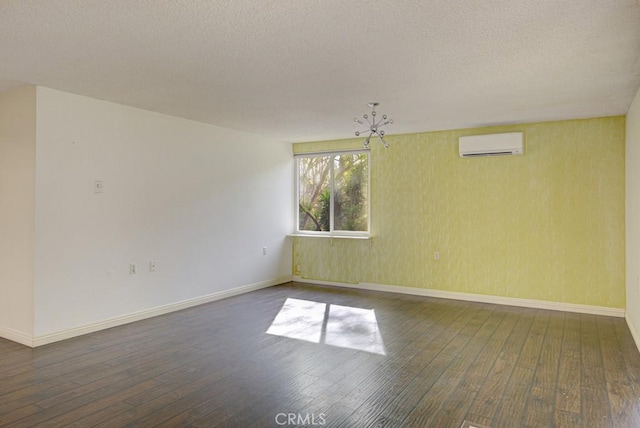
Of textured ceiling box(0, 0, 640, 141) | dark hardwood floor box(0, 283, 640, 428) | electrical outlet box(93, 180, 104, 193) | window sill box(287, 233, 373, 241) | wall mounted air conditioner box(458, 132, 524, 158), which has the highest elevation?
textured ceiling box(0, 0, 640, 141)

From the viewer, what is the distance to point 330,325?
14.4 feet

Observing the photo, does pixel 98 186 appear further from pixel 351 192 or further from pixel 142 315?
pixel 351 192

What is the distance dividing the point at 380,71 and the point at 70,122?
3.03 metres

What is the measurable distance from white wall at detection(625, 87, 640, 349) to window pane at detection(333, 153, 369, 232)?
11.0 feet

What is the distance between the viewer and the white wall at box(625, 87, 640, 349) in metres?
3.74

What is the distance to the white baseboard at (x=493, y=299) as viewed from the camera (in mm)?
4852

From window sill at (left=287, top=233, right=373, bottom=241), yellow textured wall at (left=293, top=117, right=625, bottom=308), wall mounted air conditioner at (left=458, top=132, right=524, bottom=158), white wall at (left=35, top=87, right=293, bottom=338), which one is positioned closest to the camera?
white wall at (left=35, top=87, right=293, bottom=338)

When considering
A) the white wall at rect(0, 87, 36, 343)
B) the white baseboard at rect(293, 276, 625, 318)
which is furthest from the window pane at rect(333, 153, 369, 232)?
the white wall at rect(0, 87, 36, 343)

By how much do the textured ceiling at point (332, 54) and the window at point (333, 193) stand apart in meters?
2.06

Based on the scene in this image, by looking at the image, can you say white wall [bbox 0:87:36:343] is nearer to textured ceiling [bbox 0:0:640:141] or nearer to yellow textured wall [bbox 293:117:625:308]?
textured ceiling [bbox 0:0:640:141]

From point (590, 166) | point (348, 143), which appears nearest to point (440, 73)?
point (590, 166)

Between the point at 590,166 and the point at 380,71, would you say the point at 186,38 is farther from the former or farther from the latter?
the point at 590,166

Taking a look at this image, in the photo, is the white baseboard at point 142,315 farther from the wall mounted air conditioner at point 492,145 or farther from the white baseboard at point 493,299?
the wall mounted air conditioner at point 492,145

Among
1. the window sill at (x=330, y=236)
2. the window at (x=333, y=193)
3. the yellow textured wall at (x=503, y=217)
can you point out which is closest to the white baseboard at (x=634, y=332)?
the yellow textured wall at (x=503, y=217)
